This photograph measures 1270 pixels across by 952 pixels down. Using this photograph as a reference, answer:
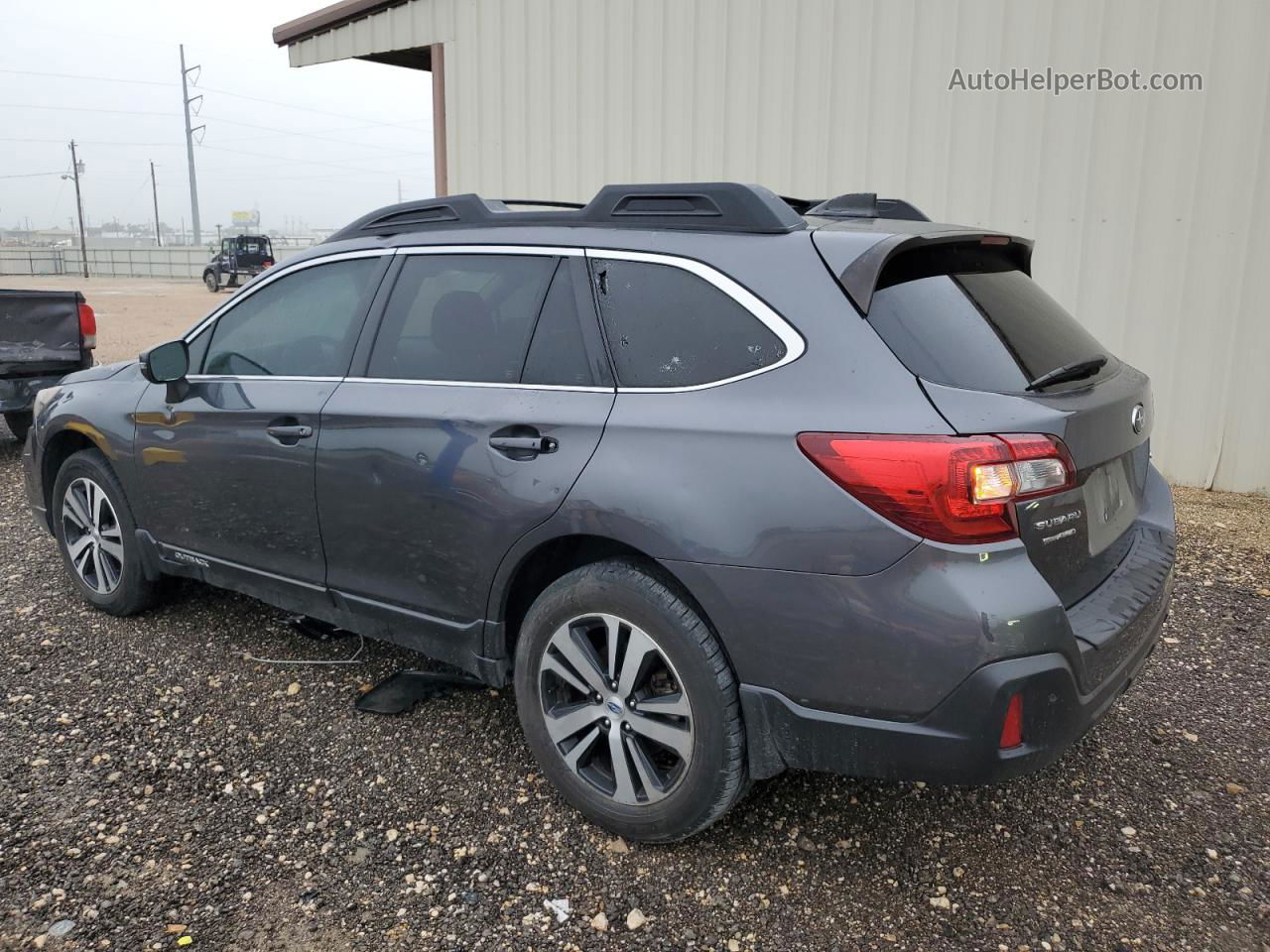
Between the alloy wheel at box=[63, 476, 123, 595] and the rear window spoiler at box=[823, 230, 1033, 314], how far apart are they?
11.0ft

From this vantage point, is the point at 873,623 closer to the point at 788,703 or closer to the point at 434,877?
the point at 788,703

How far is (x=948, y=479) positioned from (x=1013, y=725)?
57cm

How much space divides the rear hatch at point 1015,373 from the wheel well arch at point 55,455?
3.56 metres

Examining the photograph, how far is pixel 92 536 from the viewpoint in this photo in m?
4.43

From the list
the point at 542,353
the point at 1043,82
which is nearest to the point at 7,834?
the point at 542,353

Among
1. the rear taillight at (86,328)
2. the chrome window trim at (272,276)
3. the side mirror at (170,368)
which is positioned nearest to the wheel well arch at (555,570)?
the chrome window trim at (272,276)

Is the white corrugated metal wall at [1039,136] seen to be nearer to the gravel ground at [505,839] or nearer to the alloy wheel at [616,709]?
the gravel ground at [505,839]

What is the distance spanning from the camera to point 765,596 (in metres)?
2.38

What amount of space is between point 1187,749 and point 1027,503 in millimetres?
1694

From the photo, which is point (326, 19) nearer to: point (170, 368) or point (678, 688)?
point (170, 368)

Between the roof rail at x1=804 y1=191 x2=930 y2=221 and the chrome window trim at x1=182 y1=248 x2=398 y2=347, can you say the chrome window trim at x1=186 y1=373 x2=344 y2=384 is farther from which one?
the roof rail at x1=804 y1=191 x2=930 y2=221

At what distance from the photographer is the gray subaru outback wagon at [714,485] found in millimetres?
2242

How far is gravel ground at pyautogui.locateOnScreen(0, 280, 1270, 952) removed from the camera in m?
2.47

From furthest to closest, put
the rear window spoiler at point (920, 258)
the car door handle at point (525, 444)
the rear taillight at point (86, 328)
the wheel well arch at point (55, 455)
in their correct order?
the rear taillight at point (86, 328) → the wheel well arch at point (55, 455) → the car door handle at point (525, 444) → the rear window spoiler at point (920, 258)
